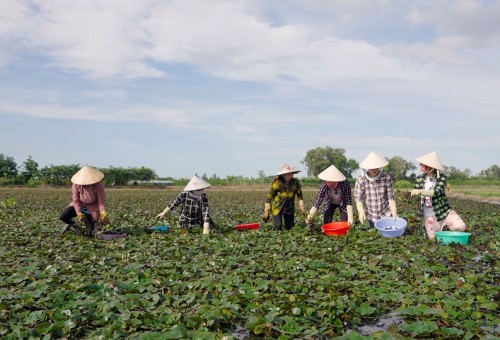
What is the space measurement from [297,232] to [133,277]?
186 inches

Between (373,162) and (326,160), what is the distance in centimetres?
8380

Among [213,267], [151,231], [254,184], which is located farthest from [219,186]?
[213,267]

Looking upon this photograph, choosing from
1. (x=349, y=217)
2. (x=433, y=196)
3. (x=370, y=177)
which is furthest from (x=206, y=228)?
(x=433, y=196)

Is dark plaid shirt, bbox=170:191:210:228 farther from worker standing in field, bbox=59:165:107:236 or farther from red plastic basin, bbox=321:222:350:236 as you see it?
red plastic basin, bbox=321:222:350:236

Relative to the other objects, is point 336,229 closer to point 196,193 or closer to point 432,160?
point 432,160

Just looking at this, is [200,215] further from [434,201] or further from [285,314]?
[285,314]

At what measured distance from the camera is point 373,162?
31.6 feet

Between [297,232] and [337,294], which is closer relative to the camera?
[337,294]

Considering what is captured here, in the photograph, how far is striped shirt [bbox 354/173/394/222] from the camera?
32.0 feet

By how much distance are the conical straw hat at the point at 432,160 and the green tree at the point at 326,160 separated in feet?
272

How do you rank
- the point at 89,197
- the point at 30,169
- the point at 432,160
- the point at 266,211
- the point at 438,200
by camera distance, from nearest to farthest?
the point at 432,160 → the point at 438,200 → the point at 89,197 → the point at 266,211 → the point at 30,169

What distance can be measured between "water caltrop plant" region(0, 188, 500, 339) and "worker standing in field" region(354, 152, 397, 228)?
850mm

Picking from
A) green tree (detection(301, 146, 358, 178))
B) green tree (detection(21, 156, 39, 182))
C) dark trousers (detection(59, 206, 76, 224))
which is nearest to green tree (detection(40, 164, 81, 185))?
green tree (detection(21, 156, 39, 182))

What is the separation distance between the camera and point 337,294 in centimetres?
546
